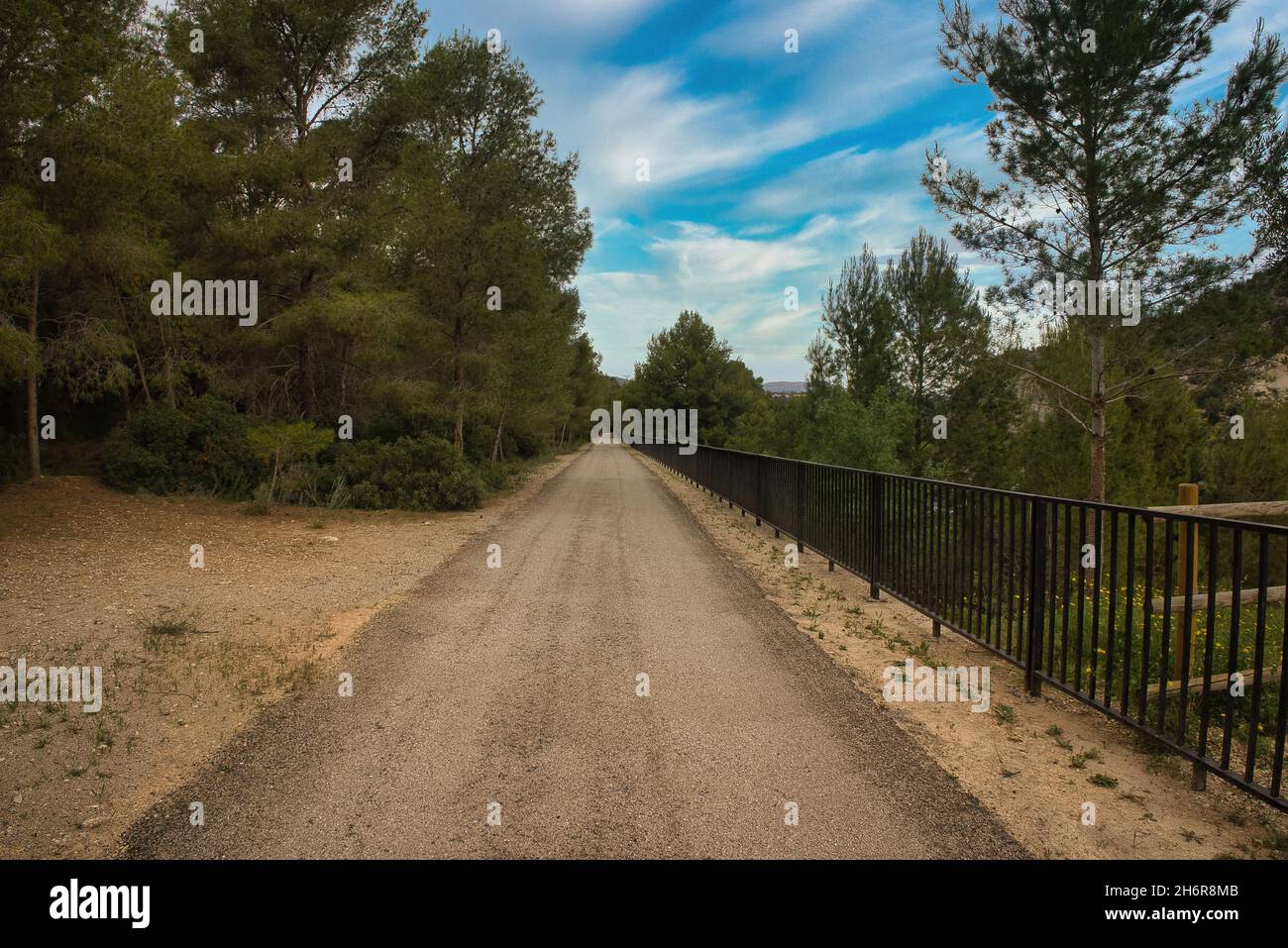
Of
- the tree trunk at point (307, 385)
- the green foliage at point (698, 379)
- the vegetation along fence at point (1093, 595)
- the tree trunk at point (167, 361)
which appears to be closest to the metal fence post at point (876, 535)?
the vegetation along fence at point (1093, 595)

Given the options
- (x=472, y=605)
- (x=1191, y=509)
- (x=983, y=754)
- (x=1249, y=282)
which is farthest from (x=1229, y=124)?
(x=472, y=605)

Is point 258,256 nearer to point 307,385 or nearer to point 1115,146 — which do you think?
point 307,385

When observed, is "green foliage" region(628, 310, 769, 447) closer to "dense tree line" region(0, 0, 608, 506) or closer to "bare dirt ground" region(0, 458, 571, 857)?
"dense tree line" region(0, 0, 608, 506)

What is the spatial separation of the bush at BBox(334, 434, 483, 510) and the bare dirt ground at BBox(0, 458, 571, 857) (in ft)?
6.64

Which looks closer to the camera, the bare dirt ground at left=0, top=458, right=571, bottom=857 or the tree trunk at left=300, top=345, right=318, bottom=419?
the bare dirt ground at left=0, top=458, right=571, bottom=857

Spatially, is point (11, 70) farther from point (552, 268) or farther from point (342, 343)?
point (552, 268)

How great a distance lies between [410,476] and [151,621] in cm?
893

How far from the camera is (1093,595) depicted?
3867 millimetres

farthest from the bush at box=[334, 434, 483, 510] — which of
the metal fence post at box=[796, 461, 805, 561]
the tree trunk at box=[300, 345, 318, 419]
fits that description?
the metal fence post at box=[796, 461, 805, 561]

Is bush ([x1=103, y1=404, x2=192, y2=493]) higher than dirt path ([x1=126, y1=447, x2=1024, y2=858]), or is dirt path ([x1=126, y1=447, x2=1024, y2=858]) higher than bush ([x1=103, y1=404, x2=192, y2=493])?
bush ([x1=103, y1=404, x2=192, y2=493])

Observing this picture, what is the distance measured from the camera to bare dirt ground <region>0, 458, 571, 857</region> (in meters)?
3.09

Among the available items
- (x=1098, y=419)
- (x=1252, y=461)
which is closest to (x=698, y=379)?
(x=1252, y=461)

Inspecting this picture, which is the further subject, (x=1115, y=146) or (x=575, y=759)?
(x=1115, y=146)

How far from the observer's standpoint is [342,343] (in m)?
16.2
